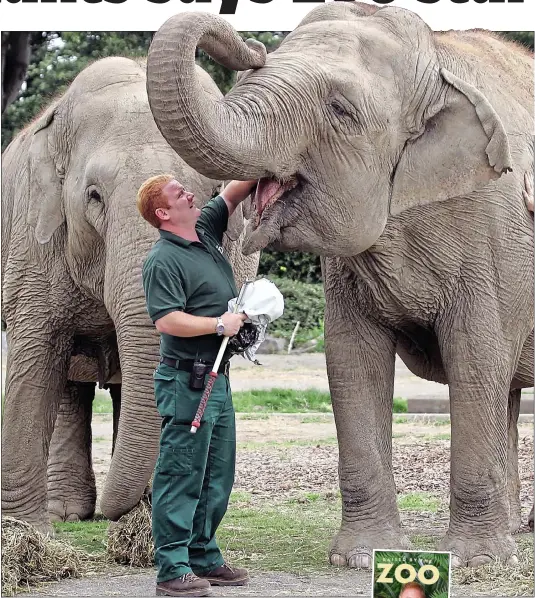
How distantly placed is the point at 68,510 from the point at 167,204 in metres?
3.46

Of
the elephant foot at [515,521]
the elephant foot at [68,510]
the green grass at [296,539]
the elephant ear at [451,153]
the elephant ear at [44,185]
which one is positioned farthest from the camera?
the elephant foot at [68,510]

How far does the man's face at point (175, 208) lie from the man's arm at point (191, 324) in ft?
1.41

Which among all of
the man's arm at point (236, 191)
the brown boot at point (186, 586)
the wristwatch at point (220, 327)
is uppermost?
the man's arm at point (236, 191)

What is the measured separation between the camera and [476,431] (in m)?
6.62

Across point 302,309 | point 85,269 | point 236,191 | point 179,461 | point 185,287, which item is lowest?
point 179,461

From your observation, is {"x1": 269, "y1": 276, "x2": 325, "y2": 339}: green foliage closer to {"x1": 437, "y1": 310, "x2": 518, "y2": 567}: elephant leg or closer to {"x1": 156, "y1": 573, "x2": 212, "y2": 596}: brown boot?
{"x1": 437, "y1": 310, "x2": 518, "y2": 567}: elephant leg

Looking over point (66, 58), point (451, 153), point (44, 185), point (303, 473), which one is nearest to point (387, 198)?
point (451, 153)

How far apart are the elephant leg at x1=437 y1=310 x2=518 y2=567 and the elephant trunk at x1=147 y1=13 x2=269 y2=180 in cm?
142

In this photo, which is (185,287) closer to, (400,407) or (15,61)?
(400,407)

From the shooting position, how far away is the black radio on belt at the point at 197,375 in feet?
19.0

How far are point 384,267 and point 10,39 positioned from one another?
15135 mm

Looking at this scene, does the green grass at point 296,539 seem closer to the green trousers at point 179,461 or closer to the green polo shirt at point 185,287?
the green trousers at point 179,461

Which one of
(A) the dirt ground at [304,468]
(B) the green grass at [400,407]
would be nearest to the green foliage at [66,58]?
(A) the dirt ground at [304,468]

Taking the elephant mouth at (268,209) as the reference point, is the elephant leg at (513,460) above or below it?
below
